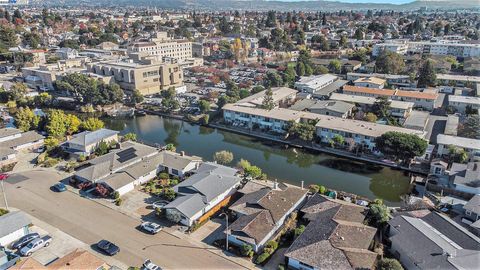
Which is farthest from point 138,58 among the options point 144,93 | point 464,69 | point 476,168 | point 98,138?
point 464,69

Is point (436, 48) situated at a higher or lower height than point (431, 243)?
higher

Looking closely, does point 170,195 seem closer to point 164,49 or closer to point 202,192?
point 202,192

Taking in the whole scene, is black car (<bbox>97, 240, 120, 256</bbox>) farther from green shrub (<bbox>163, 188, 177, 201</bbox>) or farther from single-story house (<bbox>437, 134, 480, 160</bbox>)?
single-story house (<bbox>437, 134, 480, 160</bbox>)

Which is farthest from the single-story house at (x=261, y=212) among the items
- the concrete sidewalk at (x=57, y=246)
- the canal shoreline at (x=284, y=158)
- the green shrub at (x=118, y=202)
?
the green shrub at (x=118, y=202)

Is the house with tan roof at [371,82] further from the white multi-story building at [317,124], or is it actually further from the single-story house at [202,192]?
the single-story house at [202,192]

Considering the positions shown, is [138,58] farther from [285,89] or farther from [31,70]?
[285,89]

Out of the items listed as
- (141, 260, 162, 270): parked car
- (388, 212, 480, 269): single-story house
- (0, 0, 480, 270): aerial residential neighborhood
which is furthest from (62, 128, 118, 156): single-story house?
(388, 212, 480, 269): single-story house

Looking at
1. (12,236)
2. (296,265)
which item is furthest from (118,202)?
(296,265)
